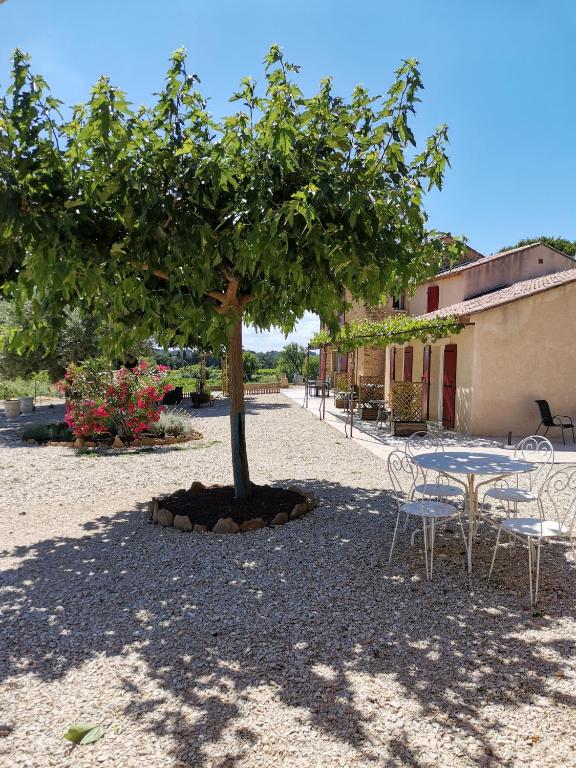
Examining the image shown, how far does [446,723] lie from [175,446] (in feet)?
30.6

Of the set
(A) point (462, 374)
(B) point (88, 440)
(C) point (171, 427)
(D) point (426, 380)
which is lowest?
(B) point (88, 440)

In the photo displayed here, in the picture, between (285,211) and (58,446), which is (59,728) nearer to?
(285,211)

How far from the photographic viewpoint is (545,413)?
1171cm

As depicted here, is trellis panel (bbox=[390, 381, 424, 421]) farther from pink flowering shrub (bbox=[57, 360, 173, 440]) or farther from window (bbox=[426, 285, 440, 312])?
window (bbox=[426, 285, 440, 312])

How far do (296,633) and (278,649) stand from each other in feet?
0.72

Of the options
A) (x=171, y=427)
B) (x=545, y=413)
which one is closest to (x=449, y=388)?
(x=545, y=413)

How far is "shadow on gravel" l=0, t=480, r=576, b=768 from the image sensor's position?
97.5 inches

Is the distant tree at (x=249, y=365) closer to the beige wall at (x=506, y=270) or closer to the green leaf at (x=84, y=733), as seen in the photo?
the beige wall at (x=506, y=270)

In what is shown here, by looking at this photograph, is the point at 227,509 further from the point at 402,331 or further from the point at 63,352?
the point at 63,352

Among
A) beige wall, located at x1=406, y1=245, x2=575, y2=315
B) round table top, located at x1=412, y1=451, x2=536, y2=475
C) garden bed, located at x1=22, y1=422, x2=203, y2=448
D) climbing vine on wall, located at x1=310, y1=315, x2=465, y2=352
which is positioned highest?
beige wall, located at x1=406, y1=245, x2=575, y2=315

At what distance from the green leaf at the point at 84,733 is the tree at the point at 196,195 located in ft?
9.52

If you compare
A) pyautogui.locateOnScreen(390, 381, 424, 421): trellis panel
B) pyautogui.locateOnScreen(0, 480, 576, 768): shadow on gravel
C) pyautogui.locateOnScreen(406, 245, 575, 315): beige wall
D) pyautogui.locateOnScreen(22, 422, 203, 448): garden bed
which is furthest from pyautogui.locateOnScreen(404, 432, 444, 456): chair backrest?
pyautogui.locateOnScreen(406, 245, 575, 315): beige wall

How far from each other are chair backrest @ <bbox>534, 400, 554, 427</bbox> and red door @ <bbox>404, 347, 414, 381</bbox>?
6119 mm

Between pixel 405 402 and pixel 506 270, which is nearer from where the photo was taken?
pixel 405 402
